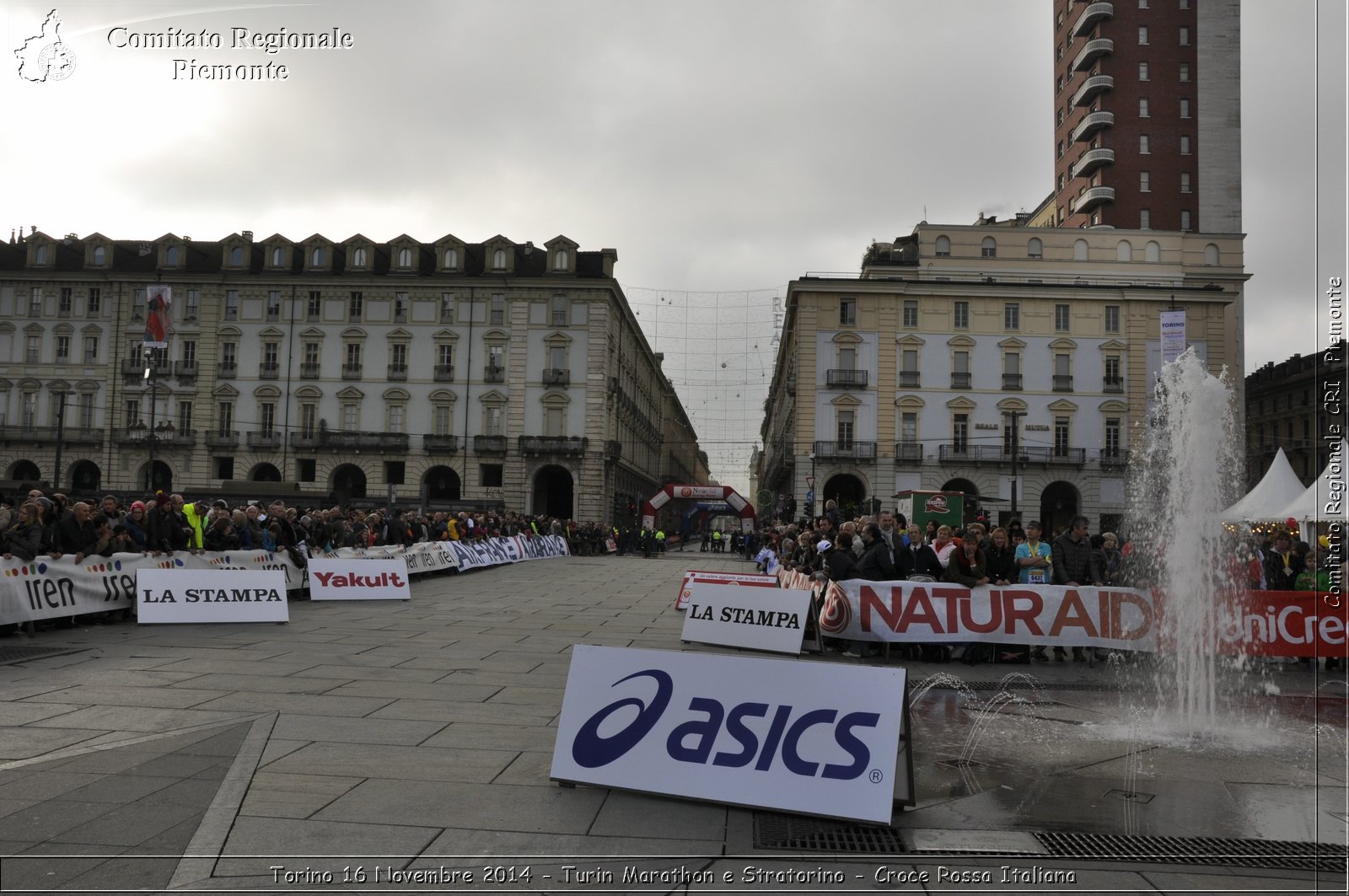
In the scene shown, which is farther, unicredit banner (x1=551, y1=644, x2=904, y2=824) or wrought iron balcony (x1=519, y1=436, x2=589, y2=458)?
wrought iron balcony (x1=519, y1=436, x2=589, y2=458)

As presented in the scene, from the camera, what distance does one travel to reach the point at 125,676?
30.9 ft

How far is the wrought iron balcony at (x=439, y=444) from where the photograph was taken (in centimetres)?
5888

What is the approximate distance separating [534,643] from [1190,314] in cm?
5602

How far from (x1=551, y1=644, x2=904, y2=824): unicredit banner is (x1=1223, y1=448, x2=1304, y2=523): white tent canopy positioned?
19263 mm

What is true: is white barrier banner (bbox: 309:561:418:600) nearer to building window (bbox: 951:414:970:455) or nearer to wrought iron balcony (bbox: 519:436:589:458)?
wrought iron balcony (bbox: 519:436:589:458)

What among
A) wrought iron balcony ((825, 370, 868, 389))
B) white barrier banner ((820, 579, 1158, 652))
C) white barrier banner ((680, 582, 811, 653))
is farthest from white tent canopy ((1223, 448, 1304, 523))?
wrought iron balcony ((825, 370, 868, 389))

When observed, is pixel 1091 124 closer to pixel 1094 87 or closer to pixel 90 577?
pixel 1094 87

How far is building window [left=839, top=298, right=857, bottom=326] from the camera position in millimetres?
57688

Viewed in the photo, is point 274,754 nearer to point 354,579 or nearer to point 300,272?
point 354,579

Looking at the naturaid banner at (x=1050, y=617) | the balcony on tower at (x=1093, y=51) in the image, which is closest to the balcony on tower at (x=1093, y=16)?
the balcony on tower at (x=1093, y=51)

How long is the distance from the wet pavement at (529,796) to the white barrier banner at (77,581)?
2797 millimetres

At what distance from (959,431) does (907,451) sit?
3726 mm

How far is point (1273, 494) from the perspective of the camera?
71.4 feet

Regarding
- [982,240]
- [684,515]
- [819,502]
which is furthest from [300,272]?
[982,240]
